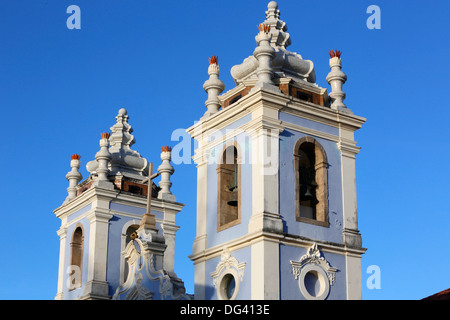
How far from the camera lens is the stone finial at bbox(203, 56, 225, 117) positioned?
81.3ft

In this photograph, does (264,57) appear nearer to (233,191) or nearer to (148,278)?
(233,191)

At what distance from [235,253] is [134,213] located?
918cm

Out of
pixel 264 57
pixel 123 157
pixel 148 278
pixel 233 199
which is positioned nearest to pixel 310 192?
pixel 233 199

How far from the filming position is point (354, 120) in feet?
78.6

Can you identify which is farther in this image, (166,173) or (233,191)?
(166,173)

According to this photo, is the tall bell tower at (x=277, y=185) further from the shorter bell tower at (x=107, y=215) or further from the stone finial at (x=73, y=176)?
the stone finial at (x=73, y=176)

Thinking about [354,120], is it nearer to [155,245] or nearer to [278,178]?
[278,178]

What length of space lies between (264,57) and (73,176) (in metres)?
11.0

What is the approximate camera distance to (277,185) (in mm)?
22078

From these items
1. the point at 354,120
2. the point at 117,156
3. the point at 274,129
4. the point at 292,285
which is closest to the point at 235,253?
the point at 292,285

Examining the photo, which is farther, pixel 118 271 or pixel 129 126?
pixel 129 126

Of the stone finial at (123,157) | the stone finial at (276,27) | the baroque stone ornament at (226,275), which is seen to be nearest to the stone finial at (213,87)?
the stone finial at (276,27)

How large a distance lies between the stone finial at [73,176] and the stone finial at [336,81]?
1098 centimetres

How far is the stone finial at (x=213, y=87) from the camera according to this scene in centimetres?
2478
